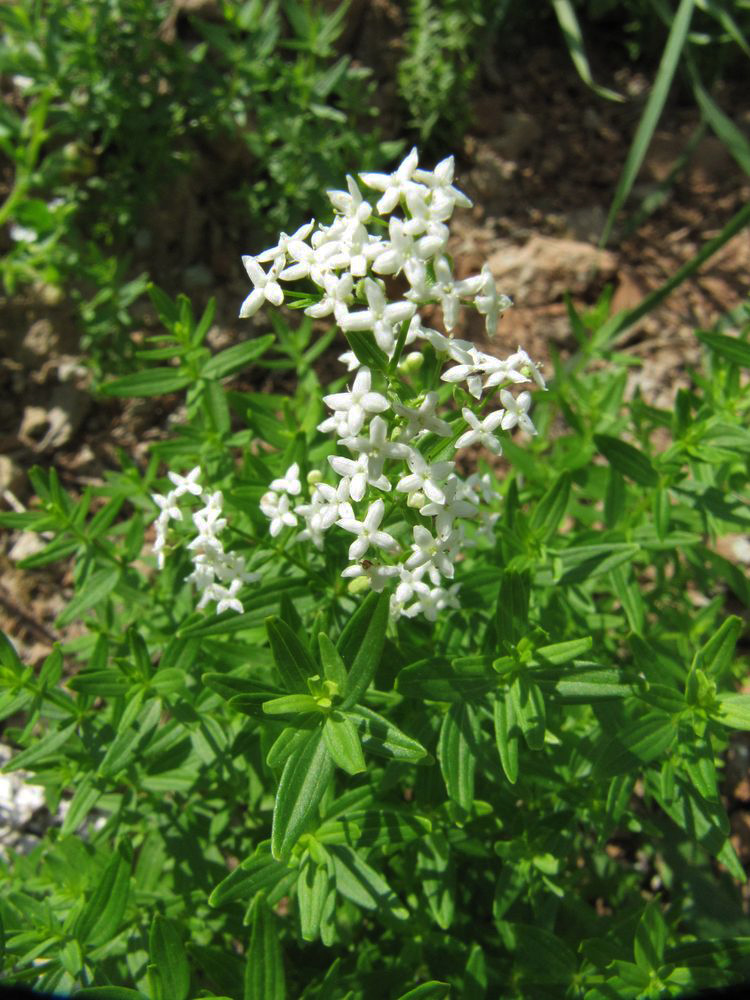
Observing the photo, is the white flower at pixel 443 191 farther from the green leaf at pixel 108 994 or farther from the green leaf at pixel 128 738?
the green leaf at pixel 108 994

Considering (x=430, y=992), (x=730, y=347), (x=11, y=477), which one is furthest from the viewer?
(x=11, y=477)

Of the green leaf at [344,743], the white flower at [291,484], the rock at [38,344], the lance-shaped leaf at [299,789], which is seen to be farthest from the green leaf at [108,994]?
the rock at [38,344]

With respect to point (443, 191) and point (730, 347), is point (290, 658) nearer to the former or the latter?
point (443, 191)

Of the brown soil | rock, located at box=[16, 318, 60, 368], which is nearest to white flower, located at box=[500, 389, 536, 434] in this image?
the brown soil

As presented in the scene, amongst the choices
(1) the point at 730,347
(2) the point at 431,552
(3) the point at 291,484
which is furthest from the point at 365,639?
(1) the point at 730,347

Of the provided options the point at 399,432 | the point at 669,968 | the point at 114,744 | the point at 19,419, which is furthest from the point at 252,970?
the point at 19,419

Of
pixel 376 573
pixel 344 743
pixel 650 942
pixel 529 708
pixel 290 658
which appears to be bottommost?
pixel 650 942
